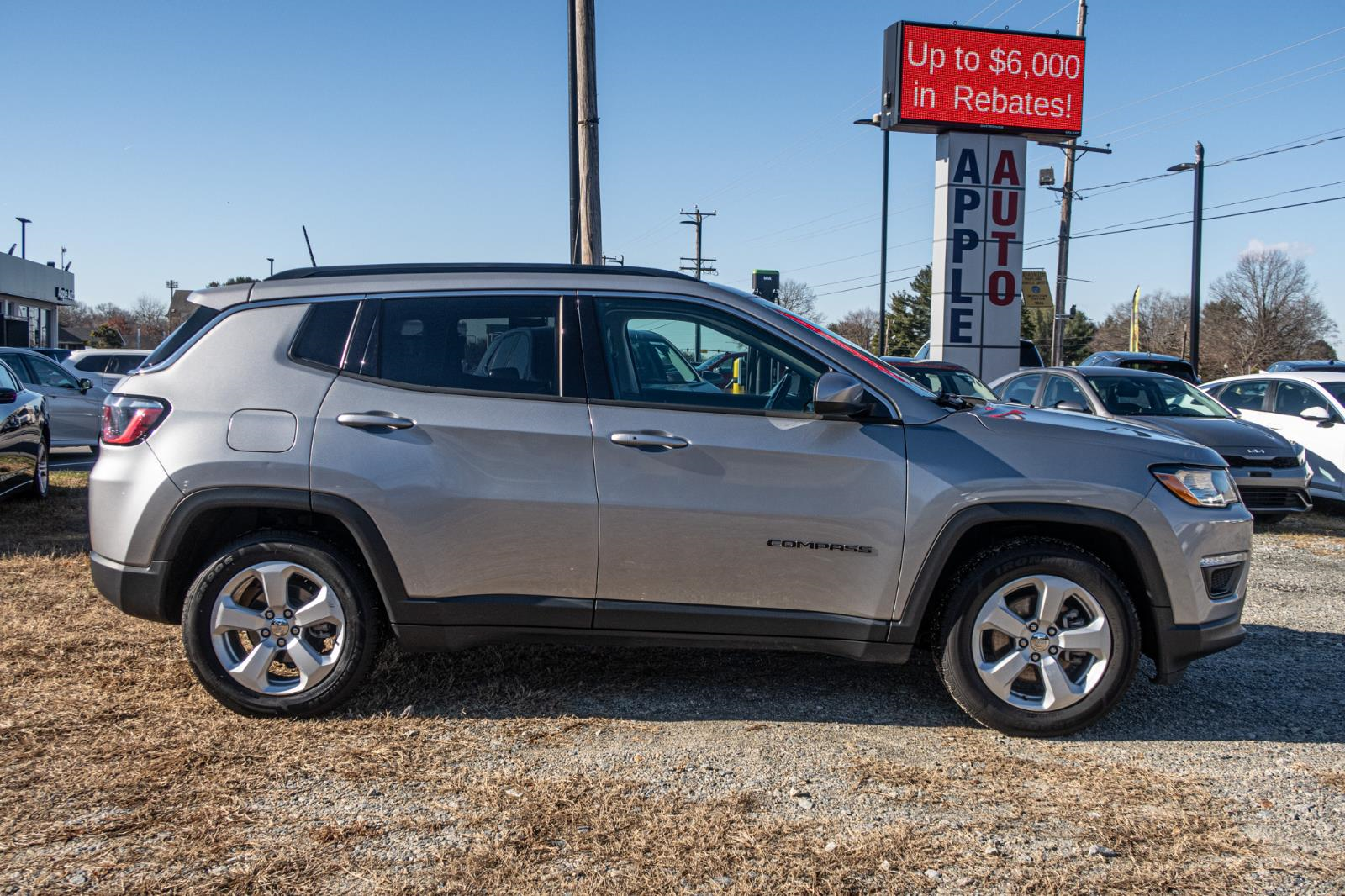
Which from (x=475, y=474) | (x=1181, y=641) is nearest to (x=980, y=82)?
(x=1181, y=641)

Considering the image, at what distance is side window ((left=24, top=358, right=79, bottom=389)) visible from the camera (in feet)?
46.3

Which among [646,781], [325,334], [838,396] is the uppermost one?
[325,334]

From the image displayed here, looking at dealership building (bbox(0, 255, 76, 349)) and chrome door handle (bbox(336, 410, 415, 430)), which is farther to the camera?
dealership building (bbox(0, 255, 76, 349))

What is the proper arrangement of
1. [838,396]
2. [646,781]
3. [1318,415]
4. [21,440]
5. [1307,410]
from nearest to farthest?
[646,781]
[838,396]
[21,440]
[1318,415]
[1307,410]

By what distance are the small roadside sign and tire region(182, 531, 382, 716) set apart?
99.9 feet

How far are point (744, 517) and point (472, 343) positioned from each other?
135 centimetres

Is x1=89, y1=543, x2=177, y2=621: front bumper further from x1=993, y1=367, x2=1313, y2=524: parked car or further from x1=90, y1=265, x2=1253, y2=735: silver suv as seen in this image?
x1=993, y1=367, x2=1313, y2=524: parked car

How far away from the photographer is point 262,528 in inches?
176

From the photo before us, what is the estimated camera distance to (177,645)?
17.7 ft

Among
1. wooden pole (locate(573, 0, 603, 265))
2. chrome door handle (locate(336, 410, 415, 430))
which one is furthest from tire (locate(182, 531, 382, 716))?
wooden pole (locate(573, 0, 603, 265))

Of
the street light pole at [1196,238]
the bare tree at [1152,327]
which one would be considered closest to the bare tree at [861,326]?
the bare tree at [1152,327]

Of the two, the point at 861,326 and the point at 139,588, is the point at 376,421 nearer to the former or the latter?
the point at 139,588

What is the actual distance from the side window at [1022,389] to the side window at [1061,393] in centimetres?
26

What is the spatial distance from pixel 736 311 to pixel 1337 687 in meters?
3.54
